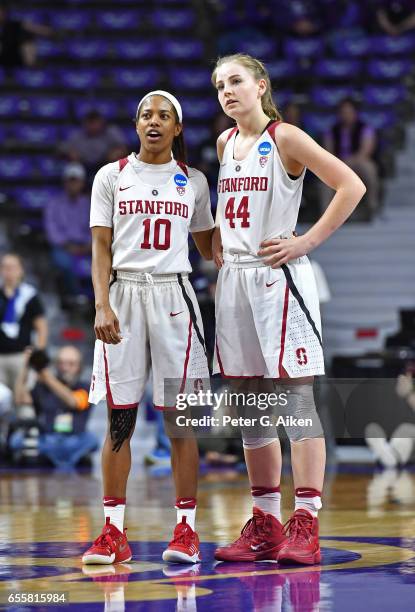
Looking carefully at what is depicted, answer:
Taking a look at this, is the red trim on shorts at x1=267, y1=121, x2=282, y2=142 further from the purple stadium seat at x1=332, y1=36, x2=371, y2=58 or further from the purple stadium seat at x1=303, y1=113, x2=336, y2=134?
the purple stadium seat at x1=332, y1=36, x2=371, y2=58

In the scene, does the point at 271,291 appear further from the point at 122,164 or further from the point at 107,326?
the point at 122,164

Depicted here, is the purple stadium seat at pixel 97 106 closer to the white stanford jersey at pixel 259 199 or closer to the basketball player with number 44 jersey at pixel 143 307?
the basketball player with number 44 jersey at pixel 143 307

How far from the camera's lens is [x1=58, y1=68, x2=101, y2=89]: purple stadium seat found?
15828mm

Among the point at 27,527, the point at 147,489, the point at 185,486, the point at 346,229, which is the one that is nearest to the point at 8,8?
the point at 346,229

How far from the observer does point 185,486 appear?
17.2ft

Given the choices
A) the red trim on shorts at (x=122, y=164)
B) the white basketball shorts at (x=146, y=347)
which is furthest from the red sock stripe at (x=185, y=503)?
the red trim on shorts at (x=122, y=164)

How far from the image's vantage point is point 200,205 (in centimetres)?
544

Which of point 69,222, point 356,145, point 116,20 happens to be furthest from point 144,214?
point 116,20

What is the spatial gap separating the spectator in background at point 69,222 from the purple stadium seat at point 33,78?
228 centimetres

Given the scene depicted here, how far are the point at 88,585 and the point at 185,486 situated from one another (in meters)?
0.83

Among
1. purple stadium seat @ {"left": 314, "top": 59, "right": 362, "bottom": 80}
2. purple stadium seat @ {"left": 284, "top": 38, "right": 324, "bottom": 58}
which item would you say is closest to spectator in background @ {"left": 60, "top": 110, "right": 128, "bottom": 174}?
purple stadium seat @ {"left": 284, "top": 38, "right": 324, "bottom": 58}

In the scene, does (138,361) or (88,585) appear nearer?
(88,585)

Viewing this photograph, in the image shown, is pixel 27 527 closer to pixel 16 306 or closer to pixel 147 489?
pixel 147 489

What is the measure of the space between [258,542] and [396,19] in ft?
38.5
